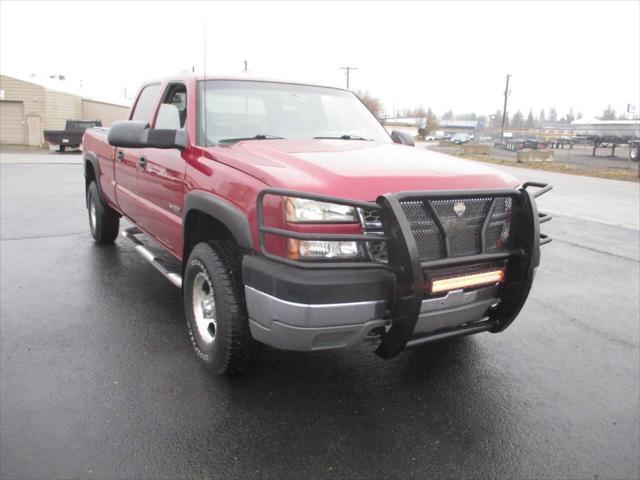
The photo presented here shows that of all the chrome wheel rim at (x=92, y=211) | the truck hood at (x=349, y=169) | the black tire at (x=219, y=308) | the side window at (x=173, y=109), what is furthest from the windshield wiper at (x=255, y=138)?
the chrome wheel rim at (x=92, y=211)

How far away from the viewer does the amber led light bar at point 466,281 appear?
8.92 feet

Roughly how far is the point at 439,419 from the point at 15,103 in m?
37.3

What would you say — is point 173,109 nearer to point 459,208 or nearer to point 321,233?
point 321,233

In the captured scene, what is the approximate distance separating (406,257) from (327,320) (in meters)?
0.49

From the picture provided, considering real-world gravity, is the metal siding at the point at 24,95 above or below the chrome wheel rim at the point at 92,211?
above

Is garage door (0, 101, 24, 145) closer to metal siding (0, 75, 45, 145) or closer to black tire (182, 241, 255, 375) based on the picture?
metal siding (0, 75, 45, 145)

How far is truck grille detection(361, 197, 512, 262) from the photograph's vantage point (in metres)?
2.69

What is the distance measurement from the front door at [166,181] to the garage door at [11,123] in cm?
3414

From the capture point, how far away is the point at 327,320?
255 centimetres

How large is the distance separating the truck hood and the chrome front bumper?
0.57 meters

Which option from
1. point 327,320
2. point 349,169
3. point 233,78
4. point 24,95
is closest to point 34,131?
point 24,95

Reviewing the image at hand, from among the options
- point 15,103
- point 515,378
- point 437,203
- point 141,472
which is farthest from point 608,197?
point 15,103

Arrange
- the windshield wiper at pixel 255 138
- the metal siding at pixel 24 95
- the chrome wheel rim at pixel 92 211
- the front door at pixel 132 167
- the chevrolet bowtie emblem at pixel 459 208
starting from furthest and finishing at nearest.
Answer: the metal siding at pixel 24 95 → the chrome wheel rim at pixel 92 211 → the front door at pixel 132 167 → the windshield wiper at pixel 255 138 → the chevrolet bowtie emblem at pixel 459 208

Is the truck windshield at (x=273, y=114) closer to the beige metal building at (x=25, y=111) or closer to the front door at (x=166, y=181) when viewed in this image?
the front door at (x=166, y=181)
